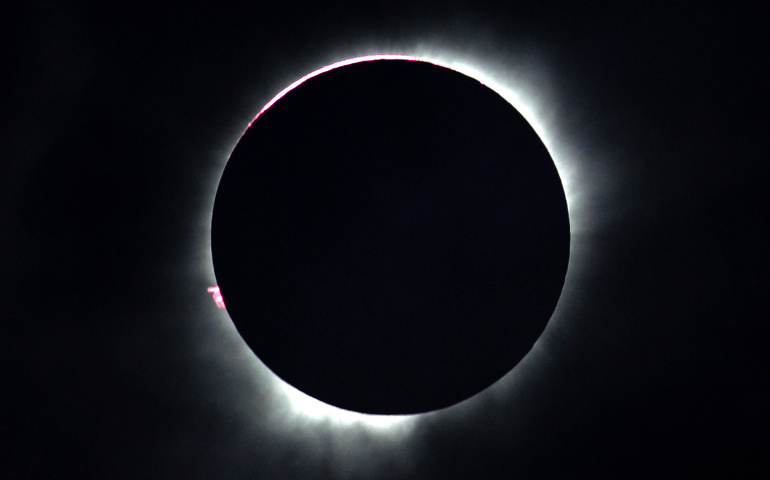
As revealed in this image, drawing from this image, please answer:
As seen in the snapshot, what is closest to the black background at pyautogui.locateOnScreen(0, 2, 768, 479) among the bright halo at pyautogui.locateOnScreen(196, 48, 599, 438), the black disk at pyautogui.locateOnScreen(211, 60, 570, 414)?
the bright halo at pyautogui.locateOnScreen(196, 48, 599, 438)

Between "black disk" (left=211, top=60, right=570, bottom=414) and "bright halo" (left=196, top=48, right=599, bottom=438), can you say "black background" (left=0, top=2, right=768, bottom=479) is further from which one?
"black disk" (left=211, top=60, right=570, bottom=414)

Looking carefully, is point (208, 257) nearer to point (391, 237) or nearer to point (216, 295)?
point (216, 295)

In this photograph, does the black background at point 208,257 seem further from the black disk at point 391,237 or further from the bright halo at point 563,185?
the black disk at point 391,237

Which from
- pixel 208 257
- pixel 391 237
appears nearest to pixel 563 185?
pixel 391 237

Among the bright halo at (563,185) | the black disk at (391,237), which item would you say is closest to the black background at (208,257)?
the bright halo at (563,185)
